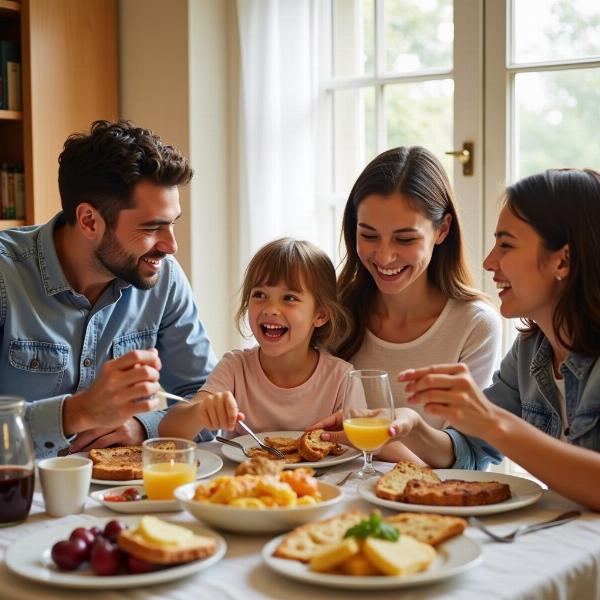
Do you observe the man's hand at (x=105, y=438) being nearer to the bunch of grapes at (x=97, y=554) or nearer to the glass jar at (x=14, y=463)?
the glass jar at (x=14, y=463)

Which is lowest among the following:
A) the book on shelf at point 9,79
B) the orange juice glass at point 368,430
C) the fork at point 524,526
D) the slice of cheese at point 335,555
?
the fork at point 524,526

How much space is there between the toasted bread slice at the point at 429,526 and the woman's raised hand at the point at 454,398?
22 cm

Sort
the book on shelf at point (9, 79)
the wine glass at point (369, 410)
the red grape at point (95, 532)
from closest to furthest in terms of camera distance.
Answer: the red grape at point (95, 532)
the wine glass at point (369, 410)
the book on shelf at point (9, 79)

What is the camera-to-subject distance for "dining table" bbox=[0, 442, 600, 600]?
4.05ft

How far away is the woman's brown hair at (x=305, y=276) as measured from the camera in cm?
232

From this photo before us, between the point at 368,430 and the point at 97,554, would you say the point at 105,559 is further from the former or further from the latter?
the point at 368,430

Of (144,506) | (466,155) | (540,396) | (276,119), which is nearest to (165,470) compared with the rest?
(144,506)

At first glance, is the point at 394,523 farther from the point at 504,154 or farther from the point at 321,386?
the point at 504,154

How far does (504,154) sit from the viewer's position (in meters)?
3.52

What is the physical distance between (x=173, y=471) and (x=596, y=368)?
82cm

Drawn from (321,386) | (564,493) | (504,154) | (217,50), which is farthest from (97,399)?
(217,50)

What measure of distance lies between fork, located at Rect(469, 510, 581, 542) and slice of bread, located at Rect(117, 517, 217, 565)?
1.35 ft

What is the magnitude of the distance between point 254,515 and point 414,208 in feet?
3.71

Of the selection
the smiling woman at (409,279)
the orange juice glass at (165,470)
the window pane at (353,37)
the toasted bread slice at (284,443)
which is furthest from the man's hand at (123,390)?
the window pane at (353,37)
